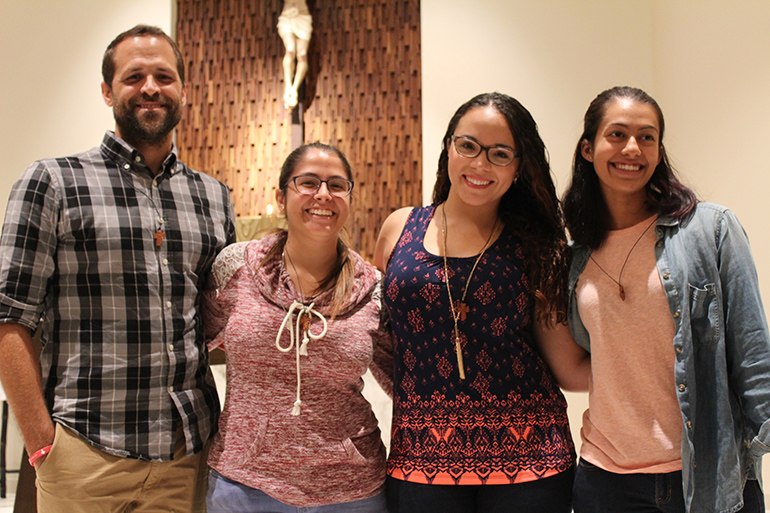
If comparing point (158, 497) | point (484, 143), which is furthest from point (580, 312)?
point (158, 497)

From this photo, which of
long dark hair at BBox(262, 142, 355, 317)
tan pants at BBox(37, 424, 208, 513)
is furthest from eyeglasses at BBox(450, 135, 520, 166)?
tan pants at BBox(37, 424, 208, 513)

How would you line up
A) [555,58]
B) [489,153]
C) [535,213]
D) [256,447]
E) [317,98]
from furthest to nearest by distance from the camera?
[317,98] < [555,58] < [535,213] < [489,153] < [256,447]

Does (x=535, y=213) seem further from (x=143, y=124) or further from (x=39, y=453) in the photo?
(x=39, y=453)

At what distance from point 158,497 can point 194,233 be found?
2.12 feet

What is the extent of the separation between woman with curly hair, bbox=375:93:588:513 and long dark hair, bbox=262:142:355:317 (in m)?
0.10

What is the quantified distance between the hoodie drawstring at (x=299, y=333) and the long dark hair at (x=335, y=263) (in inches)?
1.9

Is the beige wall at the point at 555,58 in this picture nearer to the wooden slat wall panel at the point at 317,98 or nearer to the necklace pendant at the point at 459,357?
the wooden slat wall panel at the point at 317,98

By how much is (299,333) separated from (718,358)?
0.91m

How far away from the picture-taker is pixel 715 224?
1440 mm

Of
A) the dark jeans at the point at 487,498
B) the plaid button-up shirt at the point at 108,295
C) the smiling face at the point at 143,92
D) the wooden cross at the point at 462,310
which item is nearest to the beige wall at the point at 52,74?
the smiling face at the point at 143,92

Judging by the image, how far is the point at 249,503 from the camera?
1495 millimetres

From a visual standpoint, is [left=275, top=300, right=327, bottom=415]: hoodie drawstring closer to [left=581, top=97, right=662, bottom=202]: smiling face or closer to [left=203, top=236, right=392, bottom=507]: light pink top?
[left=203, top=236, right=392, bottom=507]: light pink top

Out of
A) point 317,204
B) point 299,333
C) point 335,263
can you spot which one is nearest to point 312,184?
point 317,204

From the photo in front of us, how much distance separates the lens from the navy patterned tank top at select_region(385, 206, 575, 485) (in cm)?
150
